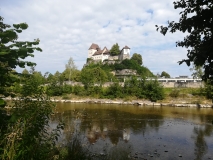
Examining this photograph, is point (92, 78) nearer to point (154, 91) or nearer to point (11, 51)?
point (154, 91)

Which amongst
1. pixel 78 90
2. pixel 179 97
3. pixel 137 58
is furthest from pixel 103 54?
pixel 179 97

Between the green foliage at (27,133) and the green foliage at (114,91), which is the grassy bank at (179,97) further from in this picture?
the green foliage at (27,133)

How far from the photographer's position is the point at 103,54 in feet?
313

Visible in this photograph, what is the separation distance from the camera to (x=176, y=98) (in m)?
42.4

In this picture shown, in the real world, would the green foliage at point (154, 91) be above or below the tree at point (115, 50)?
below

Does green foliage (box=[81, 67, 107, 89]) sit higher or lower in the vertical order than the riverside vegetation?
higher

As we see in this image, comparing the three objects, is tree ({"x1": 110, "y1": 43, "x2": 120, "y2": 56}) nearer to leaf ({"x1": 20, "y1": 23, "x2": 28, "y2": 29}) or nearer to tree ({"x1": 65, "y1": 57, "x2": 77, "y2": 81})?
tree ({"x1": 65, "y1": 57, "x2": 77, "y2": 81})

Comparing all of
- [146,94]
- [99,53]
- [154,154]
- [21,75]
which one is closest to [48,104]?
[21,75]

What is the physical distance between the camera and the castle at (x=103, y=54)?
87.1 metres

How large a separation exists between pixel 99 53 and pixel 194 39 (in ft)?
306

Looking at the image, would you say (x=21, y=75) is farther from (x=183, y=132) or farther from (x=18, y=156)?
(x=183, y=132)

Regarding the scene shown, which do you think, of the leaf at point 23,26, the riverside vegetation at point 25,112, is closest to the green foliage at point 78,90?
the riverside vegetation at point 25,112

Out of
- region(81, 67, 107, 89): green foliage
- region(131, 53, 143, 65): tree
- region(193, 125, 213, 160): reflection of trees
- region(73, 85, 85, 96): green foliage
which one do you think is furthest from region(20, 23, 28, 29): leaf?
region(131, 53, 143, 65): tree

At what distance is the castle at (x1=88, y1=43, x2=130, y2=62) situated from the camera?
286 feet
